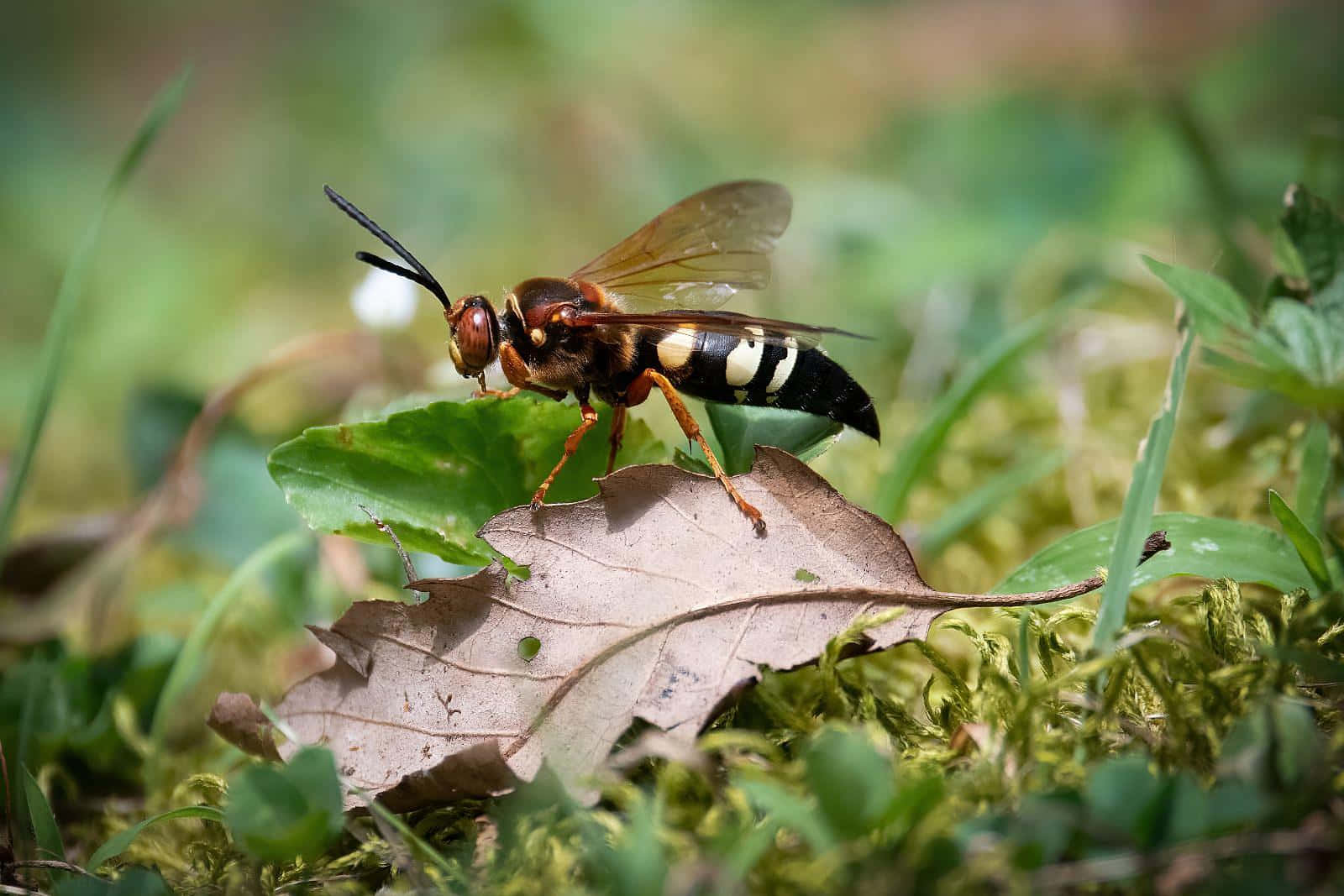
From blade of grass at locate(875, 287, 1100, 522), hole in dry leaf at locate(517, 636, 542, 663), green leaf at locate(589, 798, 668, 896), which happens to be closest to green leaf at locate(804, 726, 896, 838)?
green leaf at locate(589, 798, 668, 896)

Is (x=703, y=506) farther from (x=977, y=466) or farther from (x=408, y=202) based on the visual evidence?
(x=408, y=202)

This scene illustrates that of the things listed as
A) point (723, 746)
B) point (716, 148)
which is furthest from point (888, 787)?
point (716, 148)

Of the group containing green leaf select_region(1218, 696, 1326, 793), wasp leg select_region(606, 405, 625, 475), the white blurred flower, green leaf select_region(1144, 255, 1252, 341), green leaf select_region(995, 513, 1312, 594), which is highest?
the white blurred flower

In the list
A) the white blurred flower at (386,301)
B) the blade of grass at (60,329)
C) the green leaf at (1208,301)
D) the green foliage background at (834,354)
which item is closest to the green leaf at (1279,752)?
the green foliage background at (834,354)

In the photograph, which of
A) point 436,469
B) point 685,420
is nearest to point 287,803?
point 436,469

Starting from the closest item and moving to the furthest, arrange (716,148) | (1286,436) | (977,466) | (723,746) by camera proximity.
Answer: (723,746), (1286,436), (977,466), (716,148)

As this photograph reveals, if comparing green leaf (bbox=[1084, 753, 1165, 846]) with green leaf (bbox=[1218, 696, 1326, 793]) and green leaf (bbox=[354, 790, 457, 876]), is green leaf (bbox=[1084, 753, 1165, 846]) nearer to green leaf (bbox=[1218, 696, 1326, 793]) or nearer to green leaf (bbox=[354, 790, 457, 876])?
green leaf (bbox=[1218, 696, 1326, 793])
